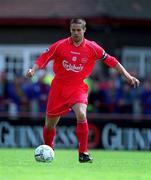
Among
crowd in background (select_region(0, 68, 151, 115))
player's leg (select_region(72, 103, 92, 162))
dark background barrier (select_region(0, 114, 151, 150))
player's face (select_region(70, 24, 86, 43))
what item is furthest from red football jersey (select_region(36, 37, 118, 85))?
crowd in background (select_region(0, 68, 151, 115))

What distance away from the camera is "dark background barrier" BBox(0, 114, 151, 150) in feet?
69.1

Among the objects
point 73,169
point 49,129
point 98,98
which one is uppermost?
point 98,98

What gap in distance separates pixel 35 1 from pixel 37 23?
0.77m

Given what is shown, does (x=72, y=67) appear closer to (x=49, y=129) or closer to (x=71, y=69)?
(x=71, y=69)

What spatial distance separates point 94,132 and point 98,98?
181 centimetres

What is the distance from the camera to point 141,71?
3000cm

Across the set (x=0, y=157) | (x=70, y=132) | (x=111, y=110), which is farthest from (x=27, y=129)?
(x=0, y=157)

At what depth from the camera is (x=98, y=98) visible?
2289cm

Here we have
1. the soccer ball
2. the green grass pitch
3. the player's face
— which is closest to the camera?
the green grass pitch

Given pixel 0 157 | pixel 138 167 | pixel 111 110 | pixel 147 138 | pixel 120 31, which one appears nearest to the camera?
pixel 138 167

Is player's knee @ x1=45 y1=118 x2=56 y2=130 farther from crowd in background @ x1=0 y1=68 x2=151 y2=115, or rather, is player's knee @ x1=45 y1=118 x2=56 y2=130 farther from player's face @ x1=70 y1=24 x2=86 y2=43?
crowd in background @ x1=0 y1=68 x2=151 y2=115

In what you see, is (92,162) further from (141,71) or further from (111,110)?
(141,71)

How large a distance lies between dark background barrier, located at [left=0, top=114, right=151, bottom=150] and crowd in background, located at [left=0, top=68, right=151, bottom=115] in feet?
4.81

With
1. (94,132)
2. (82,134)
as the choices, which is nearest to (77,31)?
(82,134)
